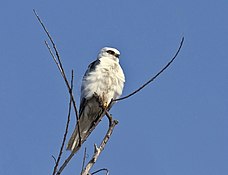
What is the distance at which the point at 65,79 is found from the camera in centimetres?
338

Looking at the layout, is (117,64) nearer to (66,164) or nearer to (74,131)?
(74,131)

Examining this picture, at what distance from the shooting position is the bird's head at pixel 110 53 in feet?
28.2

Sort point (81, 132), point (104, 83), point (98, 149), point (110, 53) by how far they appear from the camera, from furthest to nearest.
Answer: point (110, 53) < point (104, 83) < point (81, 132) < point (98, 149)

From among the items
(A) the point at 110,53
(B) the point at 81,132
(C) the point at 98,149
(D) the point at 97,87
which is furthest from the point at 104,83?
(C) the point at 98,149

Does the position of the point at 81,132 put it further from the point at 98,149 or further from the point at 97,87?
the point at 98,149

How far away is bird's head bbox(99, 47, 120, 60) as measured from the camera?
8605mm

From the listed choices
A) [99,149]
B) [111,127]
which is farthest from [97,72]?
[99,149]

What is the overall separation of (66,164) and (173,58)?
116 centimetres

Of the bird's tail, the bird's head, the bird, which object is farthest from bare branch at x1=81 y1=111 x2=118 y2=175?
the bird's head

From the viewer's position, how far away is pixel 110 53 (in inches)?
344

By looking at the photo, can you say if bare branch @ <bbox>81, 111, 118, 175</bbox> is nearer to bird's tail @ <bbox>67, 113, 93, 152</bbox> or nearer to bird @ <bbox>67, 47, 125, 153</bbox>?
bird's tail @ <bbox>67, 113, 93, 152</bbox>

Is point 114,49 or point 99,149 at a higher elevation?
point 114,49

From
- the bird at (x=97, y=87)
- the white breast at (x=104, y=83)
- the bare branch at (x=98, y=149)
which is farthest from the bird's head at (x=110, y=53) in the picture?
the bare branch at (x=98, y=149)

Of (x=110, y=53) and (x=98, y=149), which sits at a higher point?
(x=110, y=53)
